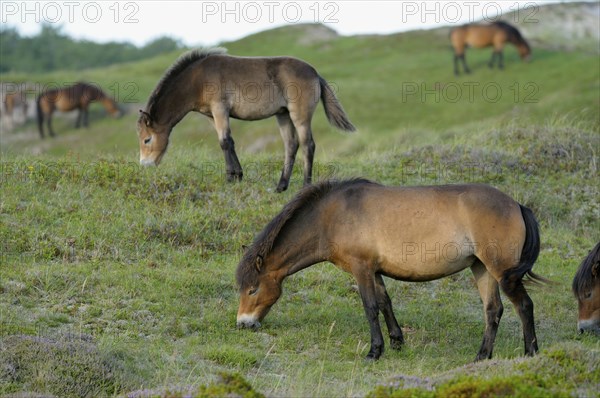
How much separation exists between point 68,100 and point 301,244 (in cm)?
2825

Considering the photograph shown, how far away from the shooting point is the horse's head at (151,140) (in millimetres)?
13258

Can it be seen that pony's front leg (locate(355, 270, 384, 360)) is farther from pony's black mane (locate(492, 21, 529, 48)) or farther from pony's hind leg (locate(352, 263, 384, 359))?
pony's black mane (locate(492, 21, 529, 48))

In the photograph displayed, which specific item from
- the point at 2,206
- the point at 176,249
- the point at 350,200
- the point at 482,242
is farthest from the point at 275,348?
the point at 2,206

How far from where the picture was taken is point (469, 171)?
15.1m

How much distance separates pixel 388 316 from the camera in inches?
347

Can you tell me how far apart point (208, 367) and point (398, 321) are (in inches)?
107

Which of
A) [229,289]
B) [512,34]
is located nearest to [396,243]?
[229,289]

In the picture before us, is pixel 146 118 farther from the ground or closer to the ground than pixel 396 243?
farther from the ground

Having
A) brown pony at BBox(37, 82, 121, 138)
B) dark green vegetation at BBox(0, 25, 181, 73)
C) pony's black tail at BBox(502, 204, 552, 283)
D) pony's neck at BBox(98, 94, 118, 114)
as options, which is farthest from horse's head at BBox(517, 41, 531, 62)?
dark green vegetation at BBox(0, 25, 181, 73)

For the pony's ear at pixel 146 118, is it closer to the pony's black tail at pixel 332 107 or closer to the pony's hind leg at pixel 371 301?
the pony's black tail at pixel 332 107

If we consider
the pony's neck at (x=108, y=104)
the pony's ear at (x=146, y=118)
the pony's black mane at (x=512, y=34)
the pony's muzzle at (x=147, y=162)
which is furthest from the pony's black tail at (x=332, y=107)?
the pony's neck at (x=108, y=104)

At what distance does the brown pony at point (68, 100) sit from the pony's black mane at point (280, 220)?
27.4 metres

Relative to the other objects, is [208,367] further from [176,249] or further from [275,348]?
[176,249]

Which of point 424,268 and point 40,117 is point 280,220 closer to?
point 424,268
